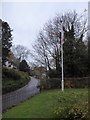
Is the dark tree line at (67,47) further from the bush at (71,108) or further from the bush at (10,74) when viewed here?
the bush at (71,108)

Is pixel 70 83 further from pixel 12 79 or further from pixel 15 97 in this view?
pixel 15 97

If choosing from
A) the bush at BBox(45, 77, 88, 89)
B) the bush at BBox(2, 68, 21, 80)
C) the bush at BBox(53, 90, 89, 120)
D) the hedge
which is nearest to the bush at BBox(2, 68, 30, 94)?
the bush at BBox(2, 68, 21, 80)

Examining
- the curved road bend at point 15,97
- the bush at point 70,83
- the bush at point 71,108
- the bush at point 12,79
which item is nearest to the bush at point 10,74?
the bush at point 12,79

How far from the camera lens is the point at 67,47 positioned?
134 ft

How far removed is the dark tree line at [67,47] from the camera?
4072 centimetres

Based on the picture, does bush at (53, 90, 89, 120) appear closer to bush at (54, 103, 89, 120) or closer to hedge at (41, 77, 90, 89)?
bush at (54, 103, 89, 120)

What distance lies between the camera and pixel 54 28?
43.5 metres

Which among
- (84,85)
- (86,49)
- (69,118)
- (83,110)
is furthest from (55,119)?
(86,49)

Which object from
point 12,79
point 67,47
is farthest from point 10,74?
point 67,47

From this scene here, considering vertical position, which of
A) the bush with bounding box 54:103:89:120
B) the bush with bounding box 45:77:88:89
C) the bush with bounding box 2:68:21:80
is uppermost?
the bush with bounding box 2:68:21:80

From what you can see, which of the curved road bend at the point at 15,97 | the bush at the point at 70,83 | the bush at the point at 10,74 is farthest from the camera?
the bush at the point at 10,74

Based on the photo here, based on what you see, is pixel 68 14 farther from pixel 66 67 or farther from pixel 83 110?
pixel 83 110

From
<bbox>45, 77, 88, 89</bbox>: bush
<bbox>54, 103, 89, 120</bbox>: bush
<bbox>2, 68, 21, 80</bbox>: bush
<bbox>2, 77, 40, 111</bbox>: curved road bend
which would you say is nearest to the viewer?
<bbox>54, 103, 89, 120</bbox>: bush

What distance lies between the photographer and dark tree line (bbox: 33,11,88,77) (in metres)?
40.7
